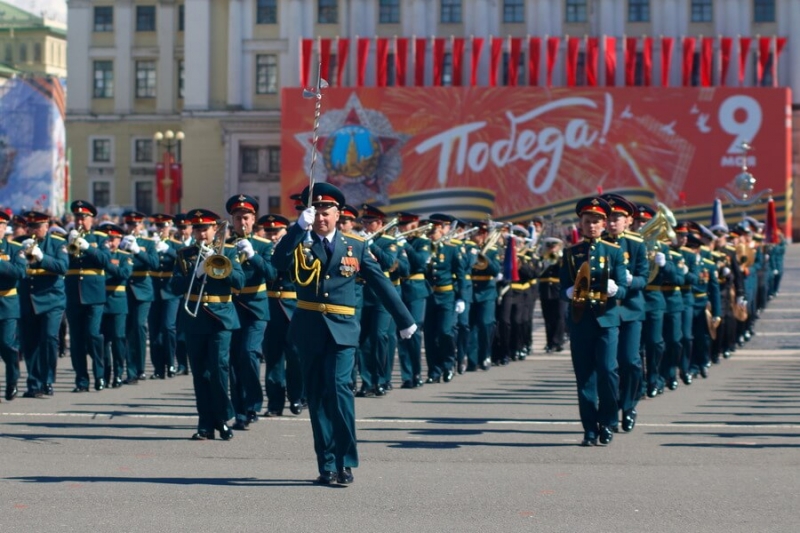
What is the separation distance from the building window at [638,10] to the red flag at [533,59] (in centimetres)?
514

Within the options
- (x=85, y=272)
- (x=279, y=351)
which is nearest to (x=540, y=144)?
(x=85, y=272)

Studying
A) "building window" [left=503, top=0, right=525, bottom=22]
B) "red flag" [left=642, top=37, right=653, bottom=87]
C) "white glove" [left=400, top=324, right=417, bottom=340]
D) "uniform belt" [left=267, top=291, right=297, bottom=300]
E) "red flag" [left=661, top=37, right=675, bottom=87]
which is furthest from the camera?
"building window" [left=503, top=0, right=525, bottom=22]

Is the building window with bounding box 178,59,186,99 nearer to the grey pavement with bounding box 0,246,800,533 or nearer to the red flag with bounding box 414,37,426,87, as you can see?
the red flag with bounding box 414,37,426,87

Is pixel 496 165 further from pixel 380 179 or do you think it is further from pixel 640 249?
pixel 640 249

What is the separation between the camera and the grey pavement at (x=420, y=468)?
888 cm

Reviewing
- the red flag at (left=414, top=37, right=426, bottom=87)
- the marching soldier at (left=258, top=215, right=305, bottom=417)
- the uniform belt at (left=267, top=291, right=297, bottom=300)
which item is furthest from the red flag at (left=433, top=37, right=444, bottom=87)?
the uniform belt at (left=267, top=291, right=297, bottom=300)

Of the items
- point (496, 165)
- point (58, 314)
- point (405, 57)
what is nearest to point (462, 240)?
point (58, 314)

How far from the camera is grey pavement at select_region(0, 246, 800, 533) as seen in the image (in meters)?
8.88

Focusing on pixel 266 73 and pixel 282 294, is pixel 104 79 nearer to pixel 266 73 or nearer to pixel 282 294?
pixel 266 73

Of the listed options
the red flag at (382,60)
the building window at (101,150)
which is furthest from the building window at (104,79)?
the red flag at (382,60)

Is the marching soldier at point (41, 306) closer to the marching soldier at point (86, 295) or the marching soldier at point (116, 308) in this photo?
the marching soldier at point (86, 295)

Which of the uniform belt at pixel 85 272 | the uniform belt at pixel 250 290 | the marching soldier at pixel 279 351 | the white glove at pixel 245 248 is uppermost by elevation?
the white glove at pixel 245 248

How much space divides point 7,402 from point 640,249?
6.46 m

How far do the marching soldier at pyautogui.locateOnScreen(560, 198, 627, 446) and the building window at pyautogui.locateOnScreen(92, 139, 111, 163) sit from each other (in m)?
65.0
